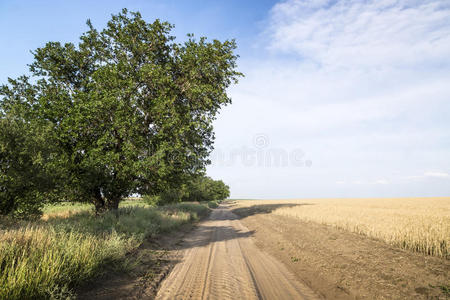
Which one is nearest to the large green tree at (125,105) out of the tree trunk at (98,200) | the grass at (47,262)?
the tree trunk at (98,200)

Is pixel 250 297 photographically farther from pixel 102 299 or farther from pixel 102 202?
pixel 102 202

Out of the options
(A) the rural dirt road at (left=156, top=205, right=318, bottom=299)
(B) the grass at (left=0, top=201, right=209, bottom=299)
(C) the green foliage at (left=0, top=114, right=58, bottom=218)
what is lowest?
(A) the rural dirt road at (left=156, top=205, right=318, bottom=299)

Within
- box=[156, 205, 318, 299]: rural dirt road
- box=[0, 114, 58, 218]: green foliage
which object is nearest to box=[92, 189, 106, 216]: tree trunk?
box=[0, 114, 58, 218]: green foliage

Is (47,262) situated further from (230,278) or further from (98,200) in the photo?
(98,200)

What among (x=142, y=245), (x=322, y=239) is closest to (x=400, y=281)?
(x=322, y=239)

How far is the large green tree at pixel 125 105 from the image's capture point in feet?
44.1

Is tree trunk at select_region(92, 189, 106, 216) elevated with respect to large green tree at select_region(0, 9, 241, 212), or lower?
lower

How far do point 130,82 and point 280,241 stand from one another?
12.9 meters

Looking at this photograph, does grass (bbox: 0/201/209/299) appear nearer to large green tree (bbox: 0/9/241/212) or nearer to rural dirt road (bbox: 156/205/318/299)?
rural dirt road (bbox: 156/205/318/299)

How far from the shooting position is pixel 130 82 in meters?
13.6

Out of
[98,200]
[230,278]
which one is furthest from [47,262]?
[98,200]

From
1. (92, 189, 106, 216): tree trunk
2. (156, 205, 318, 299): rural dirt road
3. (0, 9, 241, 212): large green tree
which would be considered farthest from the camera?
(92, 189, 106, 216): tree trunk

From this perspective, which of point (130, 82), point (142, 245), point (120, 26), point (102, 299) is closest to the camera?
point (102, 299)

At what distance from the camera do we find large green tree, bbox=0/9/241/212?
13.4 metres
